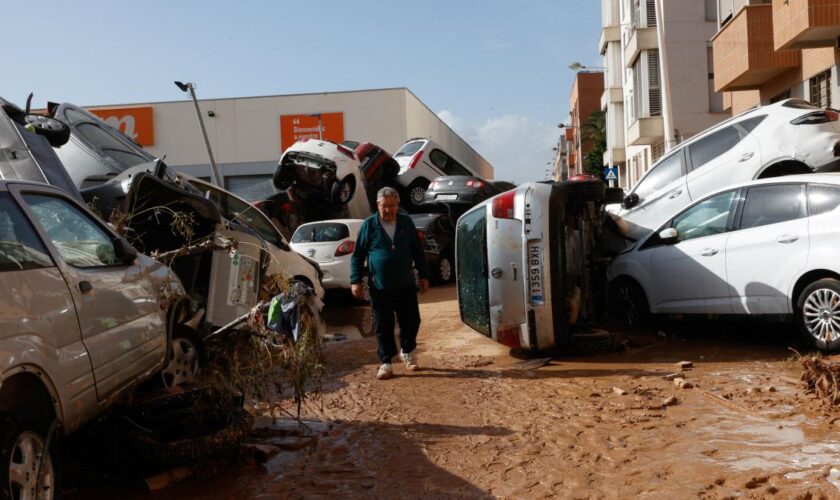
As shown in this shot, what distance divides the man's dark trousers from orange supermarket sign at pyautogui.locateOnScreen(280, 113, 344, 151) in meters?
39.9

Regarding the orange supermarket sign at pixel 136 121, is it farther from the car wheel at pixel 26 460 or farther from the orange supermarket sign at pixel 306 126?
the car wheel at pixel 26 460

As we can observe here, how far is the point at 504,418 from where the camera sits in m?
6.33

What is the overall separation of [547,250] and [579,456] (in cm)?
317

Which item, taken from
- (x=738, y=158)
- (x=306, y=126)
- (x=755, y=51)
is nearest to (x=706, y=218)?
(x=738, y=158)

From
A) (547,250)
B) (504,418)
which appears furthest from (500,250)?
(504,418)

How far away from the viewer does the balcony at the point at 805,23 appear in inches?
605

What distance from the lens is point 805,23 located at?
50.9 ft

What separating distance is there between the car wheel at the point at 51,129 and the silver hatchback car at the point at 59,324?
2.44 metres

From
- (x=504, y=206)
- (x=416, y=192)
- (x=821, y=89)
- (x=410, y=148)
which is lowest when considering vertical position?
(x=504, y=206)

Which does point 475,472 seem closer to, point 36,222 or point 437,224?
point 36,222

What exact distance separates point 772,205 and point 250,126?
4268 cm

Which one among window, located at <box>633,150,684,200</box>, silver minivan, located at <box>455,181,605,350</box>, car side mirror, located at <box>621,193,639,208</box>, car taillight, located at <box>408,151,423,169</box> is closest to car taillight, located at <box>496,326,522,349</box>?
silver minivan, located at <box>455,181,605,350</box>

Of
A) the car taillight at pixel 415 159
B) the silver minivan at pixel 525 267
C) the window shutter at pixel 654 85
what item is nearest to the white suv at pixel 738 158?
the silver minivan at pixel 525 267

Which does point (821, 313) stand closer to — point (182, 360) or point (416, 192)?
point (182, 360)
